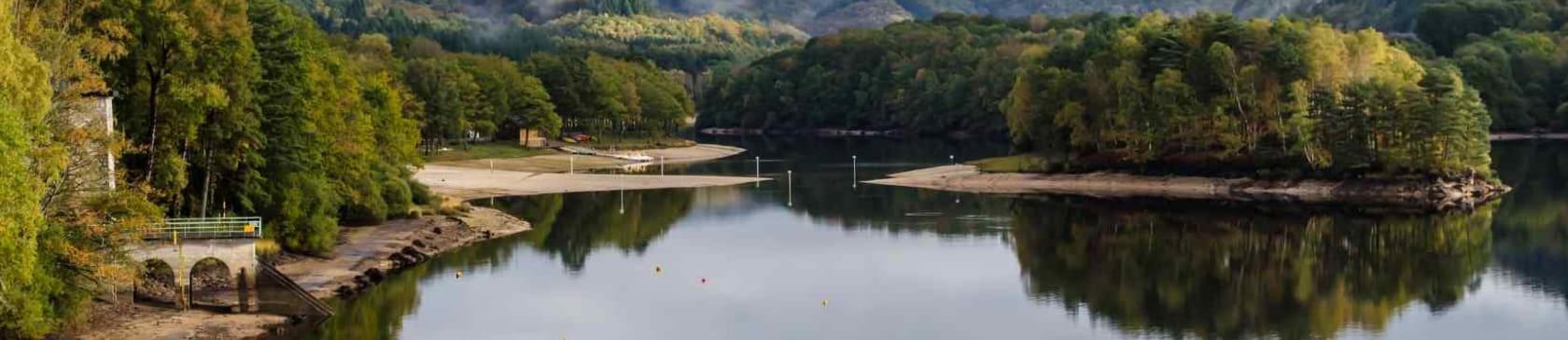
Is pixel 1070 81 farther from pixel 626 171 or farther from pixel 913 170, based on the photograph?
pixel 626 171

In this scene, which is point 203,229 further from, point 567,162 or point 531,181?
point 567,162

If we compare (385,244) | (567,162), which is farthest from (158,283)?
(567,162)

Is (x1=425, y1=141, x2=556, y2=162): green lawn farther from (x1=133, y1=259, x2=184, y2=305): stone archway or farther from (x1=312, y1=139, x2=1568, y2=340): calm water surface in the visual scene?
(x1=133, y1=259, x2=184, y2=305): stone archway

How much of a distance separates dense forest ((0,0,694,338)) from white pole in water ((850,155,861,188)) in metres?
45.9

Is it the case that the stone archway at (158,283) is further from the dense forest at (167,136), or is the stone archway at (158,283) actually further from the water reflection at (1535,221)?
the water reflection at (1535,221)

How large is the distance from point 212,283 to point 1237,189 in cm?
7296

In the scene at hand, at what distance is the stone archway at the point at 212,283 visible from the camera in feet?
194

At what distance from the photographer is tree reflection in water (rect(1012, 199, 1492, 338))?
217 ft

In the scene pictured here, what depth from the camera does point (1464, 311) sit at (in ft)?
220

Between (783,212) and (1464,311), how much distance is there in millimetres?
50384

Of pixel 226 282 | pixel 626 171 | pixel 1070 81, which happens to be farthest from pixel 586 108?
pixel 226 282

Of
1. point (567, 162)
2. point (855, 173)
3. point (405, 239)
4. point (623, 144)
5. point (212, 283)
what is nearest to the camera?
point (212, 283)

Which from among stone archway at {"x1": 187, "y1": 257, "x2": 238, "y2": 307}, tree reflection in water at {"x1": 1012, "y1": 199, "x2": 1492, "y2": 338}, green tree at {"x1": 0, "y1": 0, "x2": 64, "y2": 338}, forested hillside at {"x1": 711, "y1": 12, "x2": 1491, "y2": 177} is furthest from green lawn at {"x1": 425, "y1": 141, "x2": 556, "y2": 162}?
green tree at {"x1": 0, "y1": 0, "x2": 64, "y2": 338}

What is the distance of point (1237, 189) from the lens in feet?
394
